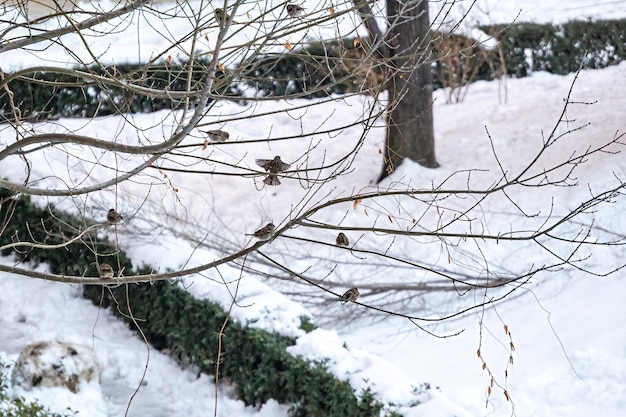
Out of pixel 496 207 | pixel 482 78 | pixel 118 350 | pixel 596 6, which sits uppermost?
pixel 596 6

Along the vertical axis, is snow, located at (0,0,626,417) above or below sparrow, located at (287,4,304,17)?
below

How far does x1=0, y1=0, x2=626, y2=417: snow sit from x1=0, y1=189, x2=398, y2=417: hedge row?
11 centimetres

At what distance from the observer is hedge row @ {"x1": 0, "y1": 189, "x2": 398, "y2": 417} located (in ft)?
18.7

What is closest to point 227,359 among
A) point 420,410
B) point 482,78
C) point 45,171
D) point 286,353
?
point 286,353

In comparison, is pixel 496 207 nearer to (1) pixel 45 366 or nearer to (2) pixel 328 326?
(2) pixel 328 326

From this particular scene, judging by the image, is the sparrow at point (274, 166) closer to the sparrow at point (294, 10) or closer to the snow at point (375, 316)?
the sparrow at point (294, 10)

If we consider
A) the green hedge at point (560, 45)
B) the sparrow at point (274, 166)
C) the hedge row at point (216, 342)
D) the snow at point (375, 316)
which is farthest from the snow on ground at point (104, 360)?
the green hedge at point (560, 45)

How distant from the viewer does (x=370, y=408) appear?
528 centimetres

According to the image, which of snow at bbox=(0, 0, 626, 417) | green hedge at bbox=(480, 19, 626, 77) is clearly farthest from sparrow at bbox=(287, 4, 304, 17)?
green hedge at bbox=(480, 19, 626, 77)

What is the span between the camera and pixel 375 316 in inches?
300

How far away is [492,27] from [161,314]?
740 centimetres

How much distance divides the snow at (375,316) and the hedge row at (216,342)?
11cm

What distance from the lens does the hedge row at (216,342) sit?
18.7ft

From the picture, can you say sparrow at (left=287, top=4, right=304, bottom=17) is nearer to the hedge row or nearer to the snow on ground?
the hedge row
